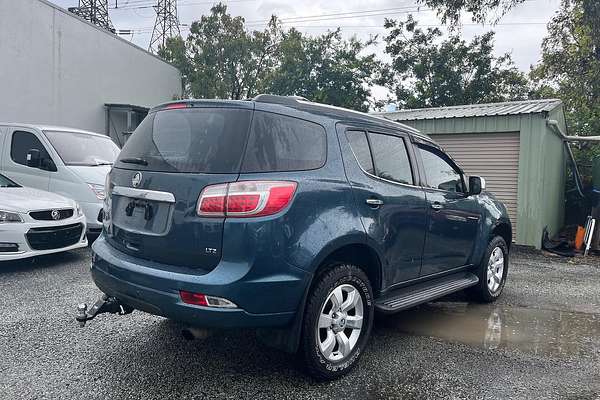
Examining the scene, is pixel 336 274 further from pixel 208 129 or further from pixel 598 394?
pixel 598 394

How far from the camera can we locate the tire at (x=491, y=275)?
5.03 m

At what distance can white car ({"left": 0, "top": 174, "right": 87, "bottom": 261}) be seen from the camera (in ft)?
18.6

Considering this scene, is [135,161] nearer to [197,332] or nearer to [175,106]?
[175,106]

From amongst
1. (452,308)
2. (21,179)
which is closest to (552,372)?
(452,308)

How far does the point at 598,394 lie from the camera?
311 centimetres

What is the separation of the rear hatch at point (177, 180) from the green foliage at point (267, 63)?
65.4 ft

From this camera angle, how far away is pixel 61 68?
1340cm

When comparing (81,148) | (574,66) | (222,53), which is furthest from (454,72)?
(81,148)

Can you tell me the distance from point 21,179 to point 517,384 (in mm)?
7824

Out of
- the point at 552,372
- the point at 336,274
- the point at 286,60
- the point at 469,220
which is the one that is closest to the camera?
the point at 336,274

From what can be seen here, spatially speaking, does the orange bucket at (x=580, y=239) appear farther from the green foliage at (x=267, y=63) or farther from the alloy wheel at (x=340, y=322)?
the green foliage at (x=267, y=63)

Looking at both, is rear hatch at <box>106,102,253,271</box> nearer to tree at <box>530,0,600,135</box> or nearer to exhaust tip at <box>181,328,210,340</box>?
exhaust tip at <box>181,328,210,340</box>

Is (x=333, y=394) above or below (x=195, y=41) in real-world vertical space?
below

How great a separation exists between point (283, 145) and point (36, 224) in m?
4.33
